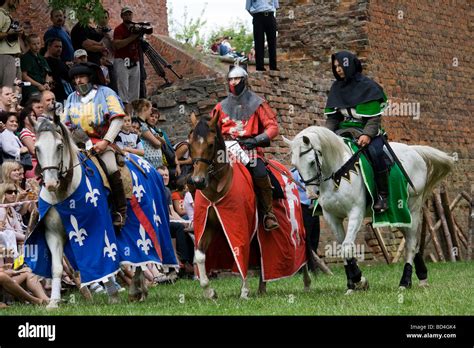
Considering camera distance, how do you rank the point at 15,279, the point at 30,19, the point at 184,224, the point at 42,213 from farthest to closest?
1. the point at 30,19
2. the point at 184,224
3. the point at 15,279
4. the point at 42,213

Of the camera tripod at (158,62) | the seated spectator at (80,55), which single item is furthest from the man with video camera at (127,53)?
the seated spectator at (80,55)

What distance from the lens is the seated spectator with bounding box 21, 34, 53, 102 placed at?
15133 millimetres

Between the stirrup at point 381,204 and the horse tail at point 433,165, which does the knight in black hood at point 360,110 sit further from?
the horse tail at point 433,165

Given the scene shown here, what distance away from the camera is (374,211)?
12.3 metres

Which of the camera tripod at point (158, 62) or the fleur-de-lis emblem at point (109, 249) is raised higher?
the camera tripod at point (158, 62)

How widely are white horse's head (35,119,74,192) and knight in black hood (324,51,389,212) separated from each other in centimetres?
353

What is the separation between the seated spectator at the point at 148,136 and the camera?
1511 centimetres

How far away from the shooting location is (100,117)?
11.4 m

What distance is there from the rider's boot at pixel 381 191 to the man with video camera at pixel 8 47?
5.34 m

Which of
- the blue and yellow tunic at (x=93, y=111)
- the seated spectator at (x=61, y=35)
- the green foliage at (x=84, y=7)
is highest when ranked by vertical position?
the green foliage at (x=84, y=7)

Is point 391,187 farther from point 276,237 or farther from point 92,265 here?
point 92,265

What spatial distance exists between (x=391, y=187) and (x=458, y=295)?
1.61 m
